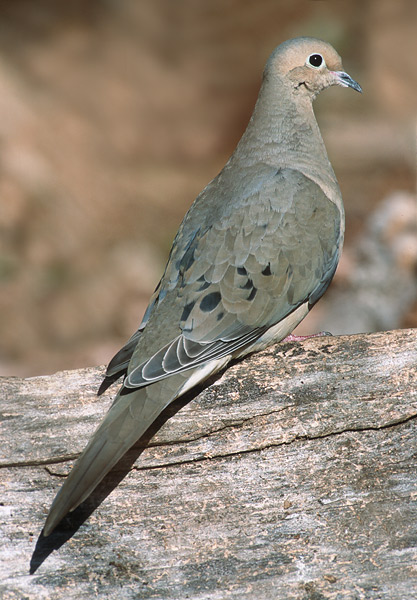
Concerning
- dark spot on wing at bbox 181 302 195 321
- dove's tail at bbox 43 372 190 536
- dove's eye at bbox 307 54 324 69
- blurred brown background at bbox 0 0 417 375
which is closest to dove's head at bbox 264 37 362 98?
dove's eye at bbox 307 54 324 69

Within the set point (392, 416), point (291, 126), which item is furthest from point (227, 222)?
point (392, 416)

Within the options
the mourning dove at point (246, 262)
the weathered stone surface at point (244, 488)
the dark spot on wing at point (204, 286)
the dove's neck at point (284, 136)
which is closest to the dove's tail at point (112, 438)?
the mourning dove at point (246, 262)

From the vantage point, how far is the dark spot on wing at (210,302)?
2973mm

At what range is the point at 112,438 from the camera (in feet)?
8.34

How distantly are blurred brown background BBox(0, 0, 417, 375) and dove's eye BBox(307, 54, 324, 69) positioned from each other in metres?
3.05

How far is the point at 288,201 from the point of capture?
3248 millimetres

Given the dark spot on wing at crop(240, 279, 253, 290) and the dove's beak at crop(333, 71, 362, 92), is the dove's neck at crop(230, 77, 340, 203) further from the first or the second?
the dark spot on wing at crop(240, 279, 253, 290)

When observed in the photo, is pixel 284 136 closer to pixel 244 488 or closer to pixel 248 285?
pixel 248 285

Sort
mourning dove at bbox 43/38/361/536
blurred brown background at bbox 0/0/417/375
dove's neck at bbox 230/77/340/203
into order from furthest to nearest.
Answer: blurred brown background at bbox 0/0/417/375 < dove's neck at bbox 230/77/340/203 < mourning dove at bbox 43/38/361/536

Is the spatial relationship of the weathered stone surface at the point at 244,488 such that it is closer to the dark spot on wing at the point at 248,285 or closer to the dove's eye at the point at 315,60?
the dark spot on wing at the point at 248,285

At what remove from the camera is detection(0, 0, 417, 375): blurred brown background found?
22.6 ft

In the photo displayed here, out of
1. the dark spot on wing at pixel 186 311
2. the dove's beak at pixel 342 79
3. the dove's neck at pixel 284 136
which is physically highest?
the dove's beak at pixel 342 79

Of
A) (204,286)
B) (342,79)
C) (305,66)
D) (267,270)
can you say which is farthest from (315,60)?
(204,286)

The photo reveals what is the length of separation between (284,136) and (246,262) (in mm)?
840
